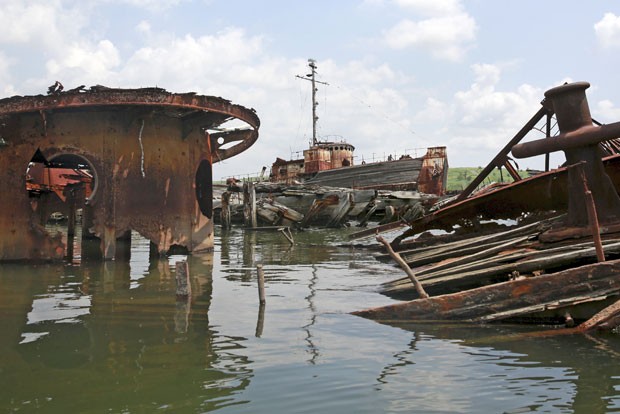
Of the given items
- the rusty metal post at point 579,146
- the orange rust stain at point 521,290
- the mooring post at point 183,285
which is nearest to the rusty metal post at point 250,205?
the mooring post at point 183,285

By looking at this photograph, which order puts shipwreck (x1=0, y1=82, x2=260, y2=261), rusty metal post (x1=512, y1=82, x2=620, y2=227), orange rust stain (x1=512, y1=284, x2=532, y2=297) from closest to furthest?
orange rust stain (x1=512, y1=284, x2=532, y2=297), rusty metal post (x1=512, y1=82, x2=620, y2=227), shipwreck (x1=0, y1=82, x2=260, y2=261)

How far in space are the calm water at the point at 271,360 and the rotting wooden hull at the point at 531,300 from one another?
0.79ft

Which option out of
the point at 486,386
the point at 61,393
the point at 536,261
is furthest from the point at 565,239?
the point at 61,393

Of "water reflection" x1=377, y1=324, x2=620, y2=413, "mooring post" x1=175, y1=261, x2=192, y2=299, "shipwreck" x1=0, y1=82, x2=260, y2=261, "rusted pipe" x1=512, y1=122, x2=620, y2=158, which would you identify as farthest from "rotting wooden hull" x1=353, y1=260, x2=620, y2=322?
"shipwreck" x1=0, y1=82, x2=260, y2=261

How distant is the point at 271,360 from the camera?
4.77 metres

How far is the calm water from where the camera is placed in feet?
12.4

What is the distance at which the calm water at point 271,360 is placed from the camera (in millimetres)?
3789

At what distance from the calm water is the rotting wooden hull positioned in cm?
24

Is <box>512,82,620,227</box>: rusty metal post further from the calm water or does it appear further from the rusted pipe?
the calm water

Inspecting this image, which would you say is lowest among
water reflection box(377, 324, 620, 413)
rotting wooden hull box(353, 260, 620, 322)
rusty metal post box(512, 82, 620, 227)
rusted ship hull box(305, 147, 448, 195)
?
water reflection box(377, 324, 620, 413)

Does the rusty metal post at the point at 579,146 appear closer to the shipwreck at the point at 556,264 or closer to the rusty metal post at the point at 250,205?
the shipwreck at the point at 556,264

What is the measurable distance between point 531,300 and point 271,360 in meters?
2.90

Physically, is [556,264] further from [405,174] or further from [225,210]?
[405,174]

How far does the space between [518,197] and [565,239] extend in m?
2.49
